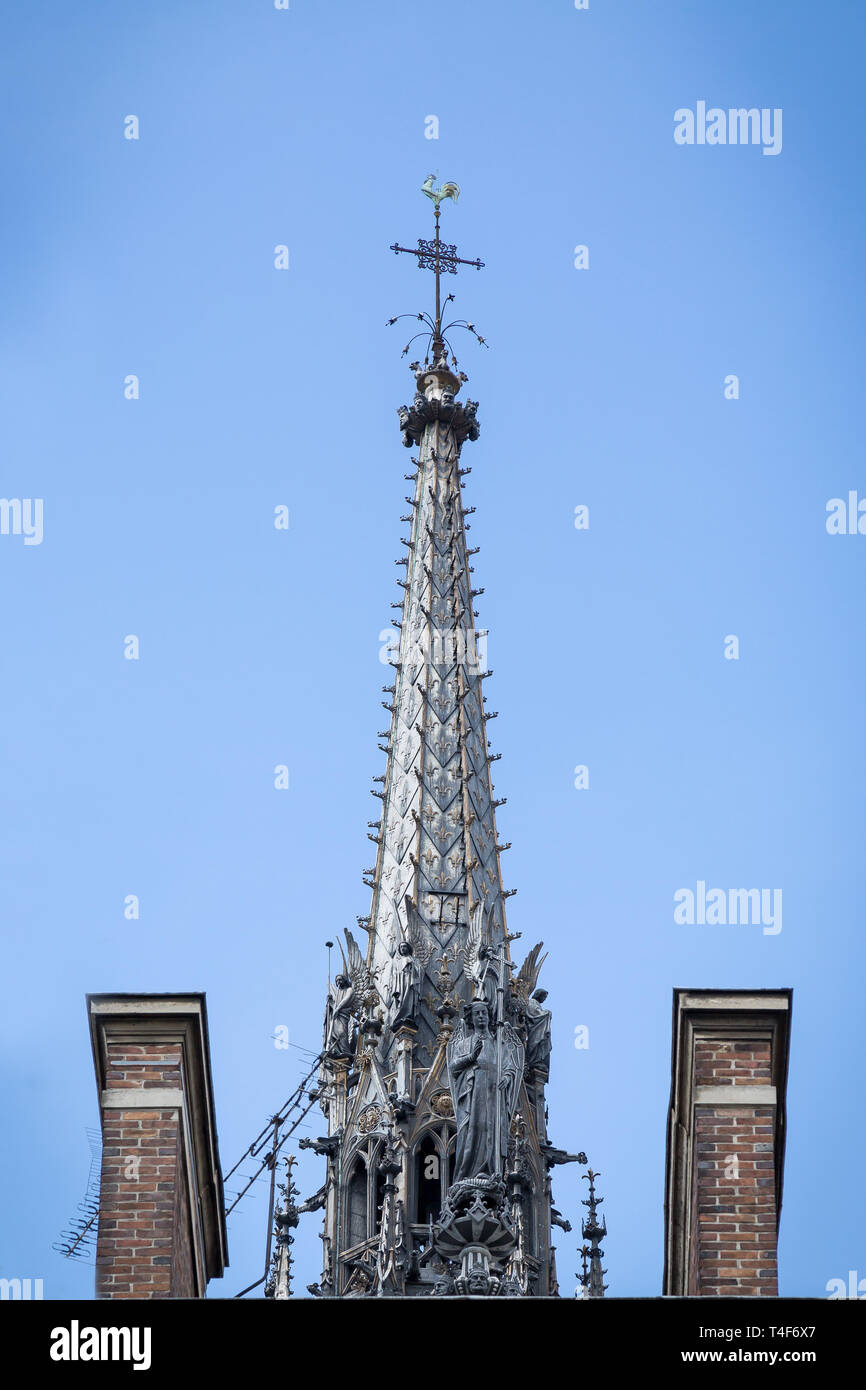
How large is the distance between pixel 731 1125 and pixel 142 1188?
4.66 m

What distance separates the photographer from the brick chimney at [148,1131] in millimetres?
22594

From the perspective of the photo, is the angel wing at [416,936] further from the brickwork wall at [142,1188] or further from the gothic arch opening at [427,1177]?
the brickwork wall at [142,1188]

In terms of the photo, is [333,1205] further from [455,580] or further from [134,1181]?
[134,1181]

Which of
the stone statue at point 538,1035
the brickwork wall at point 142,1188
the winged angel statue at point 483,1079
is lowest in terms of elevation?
the brickwork wall at point 142,1188

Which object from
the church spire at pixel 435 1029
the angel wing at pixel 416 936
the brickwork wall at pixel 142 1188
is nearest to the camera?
the brickwork wall at pixel 142 1188

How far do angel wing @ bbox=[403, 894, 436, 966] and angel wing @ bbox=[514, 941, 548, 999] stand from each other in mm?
2342

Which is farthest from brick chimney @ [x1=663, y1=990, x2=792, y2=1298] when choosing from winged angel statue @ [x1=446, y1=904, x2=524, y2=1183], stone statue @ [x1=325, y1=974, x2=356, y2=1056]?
stone statue @ [x1=325, y1=974, x2=356, y2=1056]

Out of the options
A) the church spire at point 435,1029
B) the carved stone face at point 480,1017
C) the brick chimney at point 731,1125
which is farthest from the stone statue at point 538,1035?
the brick chimney at point 731,1125

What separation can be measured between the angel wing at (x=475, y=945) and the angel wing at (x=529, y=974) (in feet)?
4.04

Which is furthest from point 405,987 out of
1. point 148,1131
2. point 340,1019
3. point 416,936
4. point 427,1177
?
point 148,1131

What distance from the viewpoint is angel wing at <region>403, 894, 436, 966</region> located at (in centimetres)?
7425

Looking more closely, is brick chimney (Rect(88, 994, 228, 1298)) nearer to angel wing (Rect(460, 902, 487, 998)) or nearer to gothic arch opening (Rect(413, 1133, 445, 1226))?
gothic arch opening (Rect(413, 1133, 445, 1226))

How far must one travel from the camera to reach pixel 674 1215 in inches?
964

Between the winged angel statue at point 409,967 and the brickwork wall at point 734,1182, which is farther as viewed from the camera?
the winged angel statue at point 409,967
